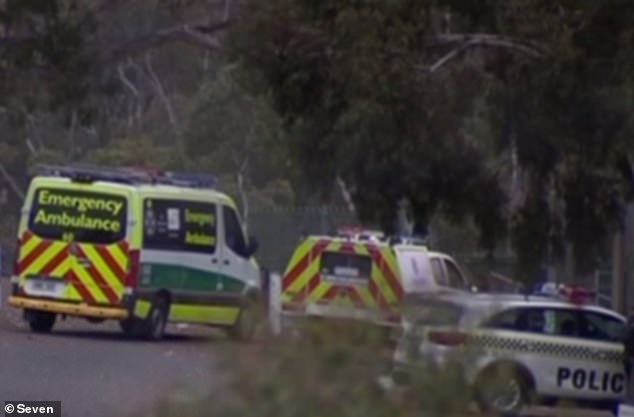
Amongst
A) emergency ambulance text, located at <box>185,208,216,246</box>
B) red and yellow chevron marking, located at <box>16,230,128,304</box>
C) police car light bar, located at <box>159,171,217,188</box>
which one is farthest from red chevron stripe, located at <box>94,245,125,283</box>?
police car light bar, located at <box>159,171,217,188</box>

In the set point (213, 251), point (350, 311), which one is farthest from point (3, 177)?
point (350, 311)

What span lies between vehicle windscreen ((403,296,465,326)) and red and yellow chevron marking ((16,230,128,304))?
64.0 feet

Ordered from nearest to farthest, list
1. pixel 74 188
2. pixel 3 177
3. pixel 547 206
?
pixel 547 206, pixel 74 188, pixel 3 177

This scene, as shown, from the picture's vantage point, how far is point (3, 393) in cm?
2000

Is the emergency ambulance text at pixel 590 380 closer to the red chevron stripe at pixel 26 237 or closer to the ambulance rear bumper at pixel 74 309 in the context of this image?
the ambulance rear bumper at pixel 74 309

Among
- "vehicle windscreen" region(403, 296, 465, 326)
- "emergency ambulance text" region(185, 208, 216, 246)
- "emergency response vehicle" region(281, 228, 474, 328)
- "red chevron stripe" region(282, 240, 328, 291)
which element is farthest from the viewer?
"emergency ambulance text" region(185, 208, 216, 246)

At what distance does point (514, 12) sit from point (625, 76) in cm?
109

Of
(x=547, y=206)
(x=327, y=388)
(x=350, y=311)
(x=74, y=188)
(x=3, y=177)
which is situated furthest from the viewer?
(x=3, y=177)

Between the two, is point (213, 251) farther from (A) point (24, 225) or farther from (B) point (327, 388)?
(B) point (327, 388)

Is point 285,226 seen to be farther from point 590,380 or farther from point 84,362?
point 590,380

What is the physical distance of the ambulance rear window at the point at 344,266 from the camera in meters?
27.2

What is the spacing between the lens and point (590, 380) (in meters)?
21.7

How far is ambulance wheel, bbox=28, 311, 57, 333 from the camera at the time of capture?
2934cm

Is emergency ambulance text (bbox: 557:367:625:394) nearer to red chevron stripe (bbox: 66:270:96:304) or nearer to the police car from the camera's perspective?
the police car
